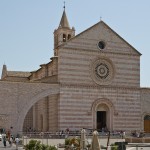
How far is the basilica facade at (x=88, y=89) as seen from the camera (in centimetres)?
3574

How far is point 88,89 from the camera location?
3831cm

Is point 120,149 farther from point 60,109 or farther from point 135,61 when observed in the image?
point 135,61

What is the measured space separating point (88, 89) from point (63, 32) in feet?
55.1

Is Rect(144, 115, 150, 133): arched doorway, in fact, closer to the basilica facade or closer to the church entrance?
the basilica facade

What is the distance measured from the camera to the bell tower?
53219 millimetres

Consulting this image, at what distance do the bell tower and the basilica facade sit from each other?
454 inches

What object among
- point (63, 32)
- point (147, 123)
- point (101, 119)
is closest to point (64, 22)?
point (63, 32)

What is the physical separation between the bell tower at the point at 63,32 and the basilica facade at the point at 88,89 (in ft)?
37.9

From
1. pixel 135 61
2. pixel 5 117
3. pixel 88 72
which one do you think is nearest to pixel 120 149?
pixel 5 117

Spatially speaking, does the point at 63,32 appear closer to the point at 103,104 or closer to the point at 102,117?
the point at 102,117

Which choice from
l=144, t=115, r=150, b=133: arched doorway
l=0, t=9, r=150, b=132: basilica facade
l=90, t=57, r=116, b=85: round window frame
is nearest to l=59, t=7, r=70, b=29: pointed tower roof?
l=0, t=9, r=150, b=132: basilica facade

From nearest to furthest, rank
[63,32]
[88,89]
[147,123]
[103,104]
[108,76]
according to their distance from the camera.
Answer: [88,89], [103,104], [108,76], [147,123], [63,32]

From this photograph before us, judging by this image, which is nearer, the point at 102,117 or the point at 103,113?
the point at 103,113

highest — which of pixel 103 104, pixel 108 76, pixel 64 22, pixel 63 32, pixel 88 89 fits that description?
pixel 64 22
